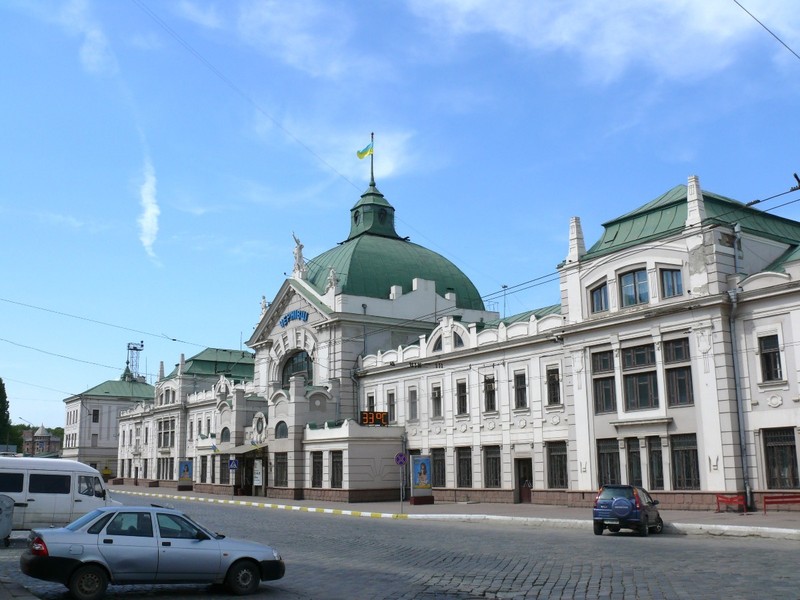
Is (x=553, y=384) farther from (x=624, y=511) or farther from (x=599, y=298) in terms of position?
(x=624, y=511)

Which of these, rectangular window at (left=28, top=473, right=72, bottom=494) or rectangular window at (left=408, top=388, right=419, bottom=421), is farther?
rectangular window at (left=408, top=388, right=419, bottom=421)

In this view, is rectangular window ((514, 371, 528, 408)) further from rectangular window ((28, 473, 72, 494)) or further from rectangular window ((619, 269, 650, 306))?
rectangular window ((28, 473, 72, 494))

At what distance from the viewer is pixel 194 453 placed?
250 ft

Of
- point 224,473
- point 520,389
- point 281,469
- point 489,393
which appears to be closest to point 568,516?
point 520,389

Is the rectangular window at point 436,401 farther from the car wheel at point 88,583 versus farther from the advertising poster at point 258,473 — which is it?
the car wheel at point 88,583

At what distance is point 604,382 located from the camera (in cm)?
3738

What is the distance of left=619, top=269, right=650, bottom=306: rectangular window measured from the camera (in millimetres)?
35938

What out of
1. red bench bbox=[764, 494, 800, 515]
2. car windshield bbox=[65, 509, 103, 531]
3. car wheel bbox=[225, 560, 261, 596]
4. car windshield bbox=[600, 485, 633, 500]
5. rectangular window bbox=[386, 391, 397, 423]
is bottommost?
car wheel bbox=[225, 560, 261, 596]

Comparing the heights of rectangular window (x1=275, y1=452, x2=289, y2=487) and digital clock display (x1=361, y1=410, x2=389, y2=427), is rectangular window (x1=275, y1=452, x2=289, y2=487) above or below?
below

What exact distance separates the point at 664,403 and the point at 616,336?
379 cm

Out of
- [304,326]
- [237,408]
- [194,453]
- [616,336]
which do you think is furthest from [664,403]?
[194,453]

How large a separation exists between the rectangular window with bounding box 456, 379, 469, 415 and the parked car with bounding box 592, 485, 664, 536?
20952 millimetres

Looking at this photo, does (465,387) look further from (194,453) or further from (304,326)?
(194,453)

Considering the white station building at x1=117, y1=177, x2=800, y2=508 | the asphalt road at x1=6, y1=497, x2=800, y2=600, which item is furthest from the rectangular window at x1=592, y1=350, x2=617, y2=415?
the asphalt road at x1=6, y1=497, x2=800, y2=600
